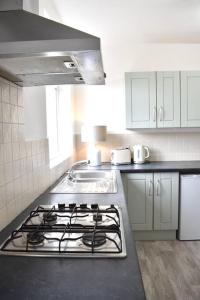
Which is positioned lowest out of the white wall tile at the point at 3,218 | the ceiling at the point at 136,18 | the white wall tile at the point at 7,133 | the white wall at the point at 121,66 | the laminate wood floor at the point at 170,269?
the laminate wood floor at the point at 170,269

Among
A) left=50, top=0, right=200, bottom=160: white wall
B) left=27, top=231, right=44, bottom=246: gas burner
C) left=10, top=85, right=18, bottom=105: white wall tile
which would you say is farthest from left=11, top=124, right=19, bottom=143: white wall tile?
left=50, top=0, right=200, bottom=160: white wall

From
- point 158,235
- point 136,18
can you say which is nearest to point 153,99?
point 136,18

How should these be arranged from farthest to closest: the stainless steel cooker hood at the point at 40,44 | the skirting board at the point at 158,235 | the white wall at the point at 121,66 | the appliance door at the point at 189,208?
the white wall at the point at 121,66
the skirting board at the point at 158,235
the appliance door at the point at 189,208
the stainless steel cooker hood at the point at 40,44

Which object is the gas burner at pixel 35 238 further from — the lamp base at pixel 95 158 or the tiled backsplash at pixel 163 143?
the tiled backsplash at pixel 163 143

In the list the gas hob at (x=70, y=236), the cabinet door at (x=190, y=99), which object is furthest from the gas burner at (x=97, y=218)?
the cabinet door at (x=190, y=99)

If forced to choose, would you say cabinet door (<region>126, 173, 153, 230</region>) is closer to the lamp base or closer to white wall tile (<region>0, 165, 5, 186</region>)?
the lamp base

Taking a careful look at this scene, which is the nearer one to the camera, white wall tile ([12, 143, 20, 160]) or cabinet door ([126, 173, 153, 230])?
white wall tile ([12, 143, 20, 160])

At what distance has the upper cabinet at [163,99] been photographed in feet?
9.40

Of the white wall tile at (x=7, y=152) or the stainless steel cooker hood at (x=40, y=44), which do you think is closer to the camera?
the stainless steel cooker hood at (x=40, y=44)

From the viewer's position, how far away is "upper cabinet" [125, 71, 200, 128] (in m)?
2.87

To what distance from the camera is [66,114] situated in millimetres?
2980

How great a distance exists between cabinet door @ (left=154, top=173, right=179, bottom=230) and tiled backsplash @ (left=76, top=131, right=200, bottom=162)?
61 cm

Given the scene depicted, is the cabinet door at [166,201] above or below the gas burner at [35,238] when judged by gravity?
below

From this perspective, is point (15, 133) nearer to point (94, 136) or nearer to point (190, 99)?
point (94, 136)
